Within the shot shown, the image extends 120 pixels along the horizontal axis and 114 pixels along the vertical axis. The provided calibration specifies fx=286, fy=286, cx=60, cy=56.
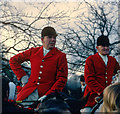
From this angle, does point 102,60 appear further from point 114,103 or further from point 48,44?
point 114,103

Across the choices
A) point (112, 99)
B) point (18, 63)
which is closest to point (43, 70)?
point (18, 63)

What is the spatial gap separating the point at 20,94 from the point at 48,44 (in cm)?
71

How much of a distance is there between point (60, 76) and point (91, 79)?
1.54 feet

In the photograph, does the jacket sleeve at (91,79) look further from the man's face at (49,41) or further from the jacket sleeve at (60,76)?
the man's face at (49,41)

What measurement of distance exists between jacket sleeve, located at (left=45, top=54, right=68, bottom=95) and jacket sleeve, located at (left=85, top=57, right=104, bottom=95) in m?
0.38

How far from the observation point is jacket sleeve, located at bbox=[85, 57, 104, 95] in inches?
142

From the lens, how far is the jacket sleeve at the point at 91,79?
361 cm

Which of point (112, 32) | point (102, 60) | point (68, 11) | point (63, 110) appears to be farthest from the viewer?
point (112, 32)

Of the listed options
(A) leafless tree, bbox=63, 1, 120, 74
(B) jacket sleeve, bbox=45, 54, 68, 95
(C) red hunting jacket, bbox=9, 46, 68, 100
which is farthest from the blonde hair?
(A) leafless tree, bbox=63, 1, 120, 74

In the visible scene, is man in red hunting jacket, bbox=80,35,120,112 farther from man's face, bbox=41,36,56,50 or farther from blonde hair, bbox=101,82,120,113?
blonde hair, bbox=101,82,120,113

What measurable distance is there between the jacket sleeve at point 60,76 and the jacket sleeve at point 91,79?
38 centimetres

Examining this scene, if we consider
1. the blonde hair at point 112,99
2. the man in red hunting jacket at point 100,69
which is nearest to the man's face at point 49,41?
the man in red hunting jacket at point 100,69

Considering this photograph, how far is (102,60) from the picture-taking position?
380 centimetres

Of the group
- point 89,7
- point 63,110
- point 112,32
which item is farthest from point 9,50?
point 63,110
